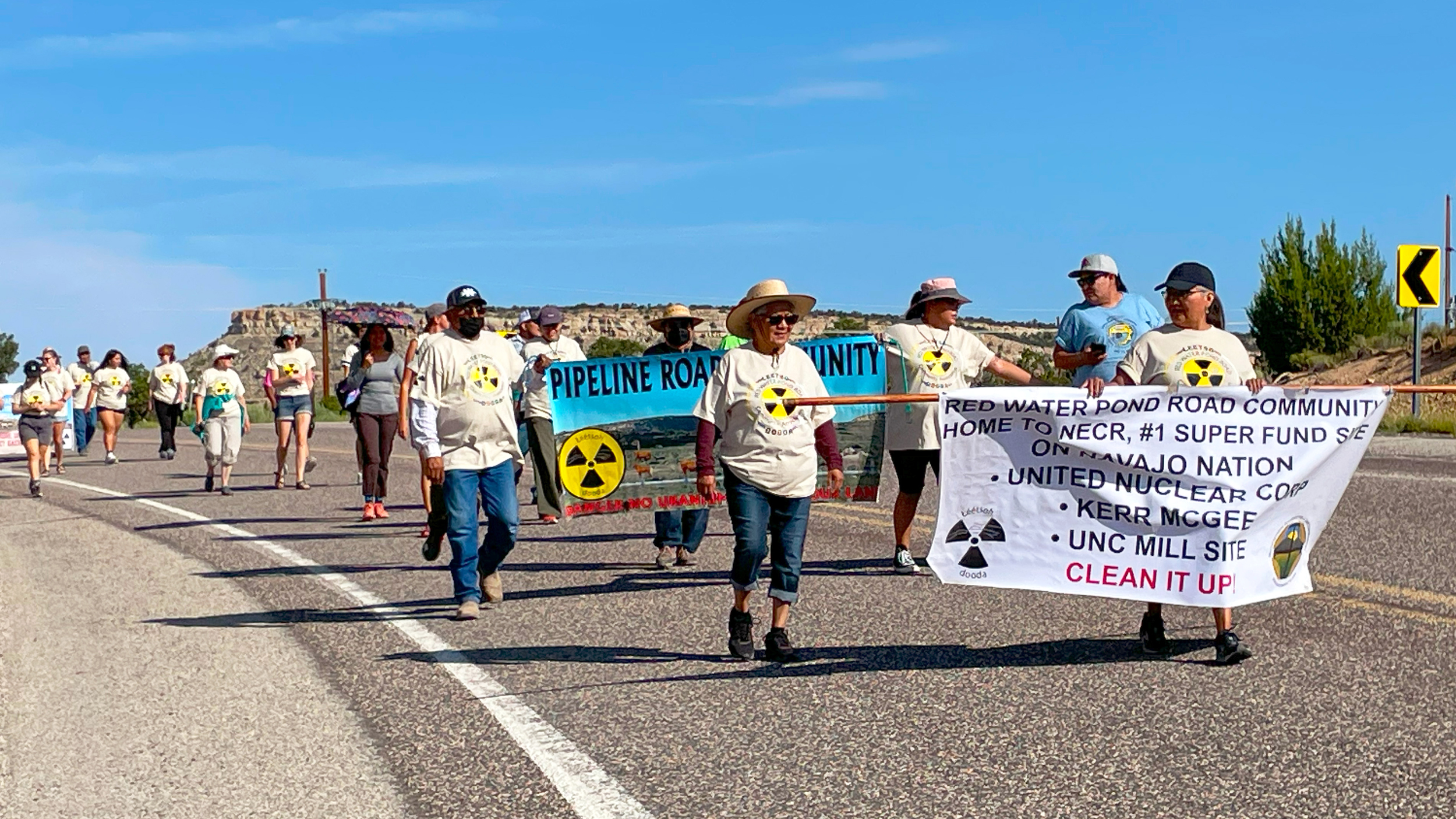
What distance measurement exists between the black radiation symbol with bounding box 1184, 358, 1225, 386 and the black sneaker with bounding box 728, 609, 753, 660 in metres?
2.25

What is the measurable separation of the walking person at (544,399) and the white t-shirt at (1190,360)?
15.4ft

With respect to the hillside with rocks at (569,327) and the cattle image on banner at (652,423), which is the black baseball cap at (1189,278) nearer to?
the cattle image on banner at (652,423)

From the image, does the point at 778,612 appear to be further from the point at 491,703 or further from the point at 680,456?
the point at 680,456

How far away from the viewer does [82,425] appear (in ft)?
97.9

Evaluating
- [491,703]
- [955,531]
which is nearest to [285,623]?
[491,703]

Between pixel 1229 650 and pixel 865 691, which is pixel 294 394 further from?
pixel 1229 650

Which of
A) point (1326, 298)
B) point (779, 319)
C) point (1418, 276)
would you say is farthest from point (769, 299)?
point (1326, 298)

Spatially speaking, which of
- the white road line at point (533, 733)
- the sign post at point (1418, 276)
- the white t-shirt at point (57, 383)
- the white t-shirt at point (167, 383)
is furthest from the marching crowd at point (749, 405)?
the sign post at point (1418, 276)

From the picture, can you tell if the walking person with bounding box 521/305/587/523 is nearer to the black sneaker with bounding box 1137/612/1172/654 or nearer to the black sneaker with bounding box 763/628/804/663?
the black sneaker with bounding box 763/628/804/663

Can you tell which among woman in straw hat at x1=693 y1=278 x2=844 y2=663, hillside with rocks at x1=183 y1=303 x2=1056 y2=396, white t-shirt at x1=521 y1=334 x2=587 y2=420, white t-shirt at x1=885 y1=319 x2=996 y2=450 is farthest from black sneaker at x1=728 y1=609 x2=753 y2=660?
hillside with rocks at x1=183 y1=303 x2=1056 y2=396

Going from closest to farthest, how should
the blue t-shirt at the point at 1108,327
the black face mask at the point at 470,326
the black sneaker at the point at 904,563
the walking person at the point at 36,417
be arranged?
the black face mask at the point at 470,326 → the blue t-shirt at the point at 1108,327 → the black sneaker at the point at 904,563 → the walking person at the point at 36,417

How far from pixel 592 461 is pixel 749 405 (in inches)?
143

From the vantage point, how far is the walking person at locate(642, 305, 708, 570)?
37.0 ft

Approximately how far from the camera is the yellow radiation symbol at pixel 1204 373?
24.6ft
